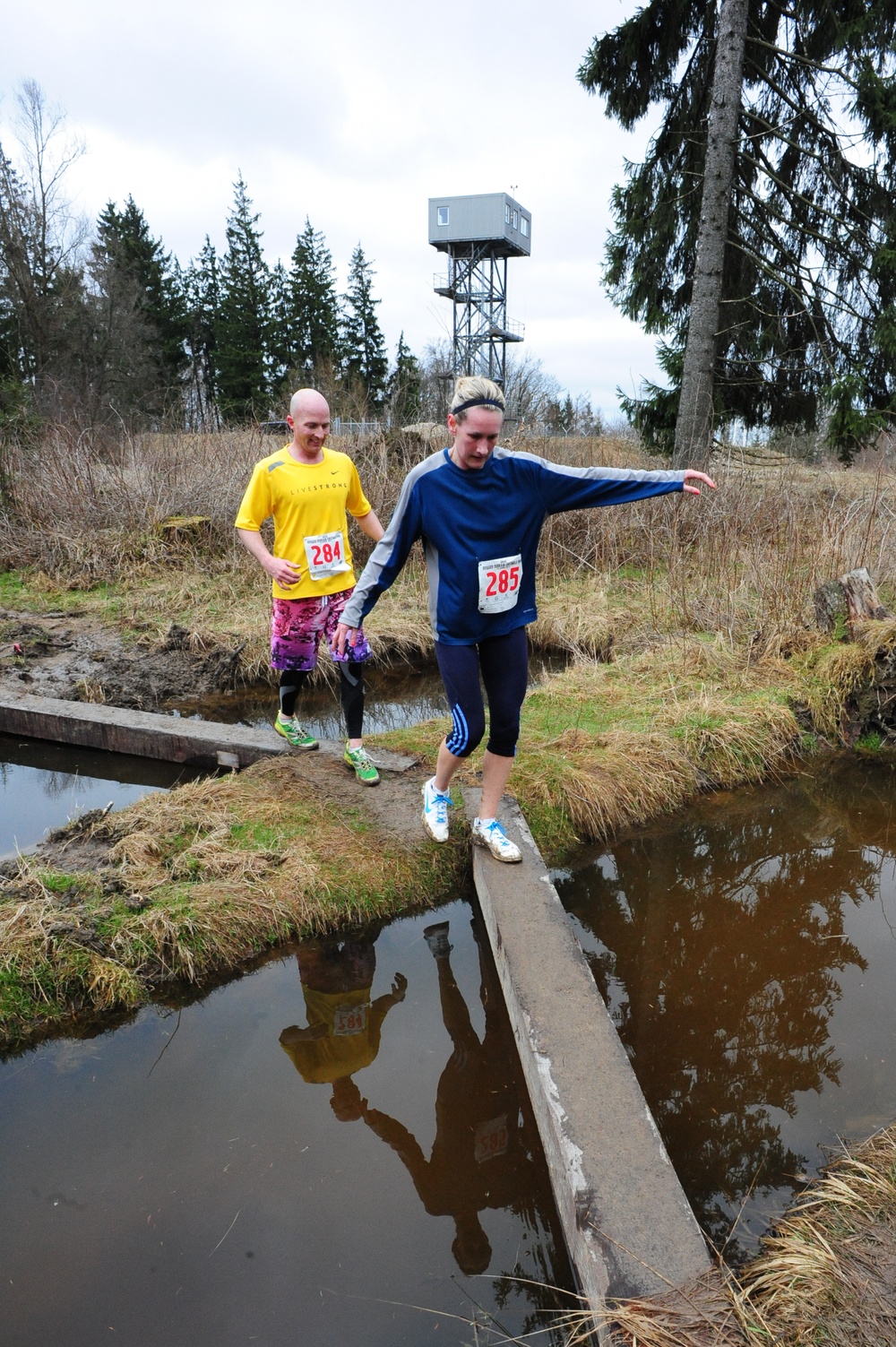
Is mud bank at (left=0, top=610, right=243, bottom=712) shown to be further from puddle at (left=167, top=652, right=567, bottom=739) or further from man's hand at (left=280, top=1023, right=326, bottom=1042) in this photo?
man's hand at (left=280, top=1023, right=326, bottom=1042)

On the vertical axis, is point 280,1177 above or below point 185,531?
below

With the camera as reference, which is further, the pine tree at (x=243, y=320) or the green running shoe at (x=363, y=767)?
the pine tree at (x=243, y=320)

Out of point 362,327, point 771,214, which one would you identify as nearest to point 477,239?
point 362,327

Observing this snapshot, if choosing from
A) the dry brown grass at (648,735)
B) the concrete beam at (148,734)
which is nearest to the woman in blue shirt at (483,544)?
the dry brown grass at (648,735)

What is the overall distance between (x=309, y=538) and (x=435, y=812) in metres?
1.59

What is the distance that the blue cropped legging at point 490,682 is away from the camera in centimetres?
339

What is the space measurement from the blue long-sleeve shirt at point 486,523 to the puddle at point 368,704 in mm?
2826

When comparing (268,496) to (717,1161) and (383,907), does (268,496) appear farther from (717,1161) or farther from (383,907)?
(717,1161)

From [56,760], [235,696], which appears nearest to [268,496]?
[56,760]

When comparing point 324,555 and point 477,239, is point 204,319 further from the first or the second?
point 324,555

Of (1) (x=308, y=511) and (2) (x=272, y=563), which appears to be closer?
(2) (x=272, y=563)

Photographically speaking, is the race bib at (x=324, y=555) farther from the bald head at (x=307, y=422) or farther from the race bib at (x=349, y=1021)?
the race bib at (x=349, y=1021)

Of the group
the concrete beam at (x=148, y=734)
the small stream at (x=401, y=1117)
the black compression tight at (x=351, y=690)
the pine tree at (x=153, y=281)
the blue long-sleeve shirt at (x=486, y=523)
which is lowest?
the small stream at (x=401, y=1117)

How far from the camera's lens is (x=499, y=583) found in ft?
10.6
